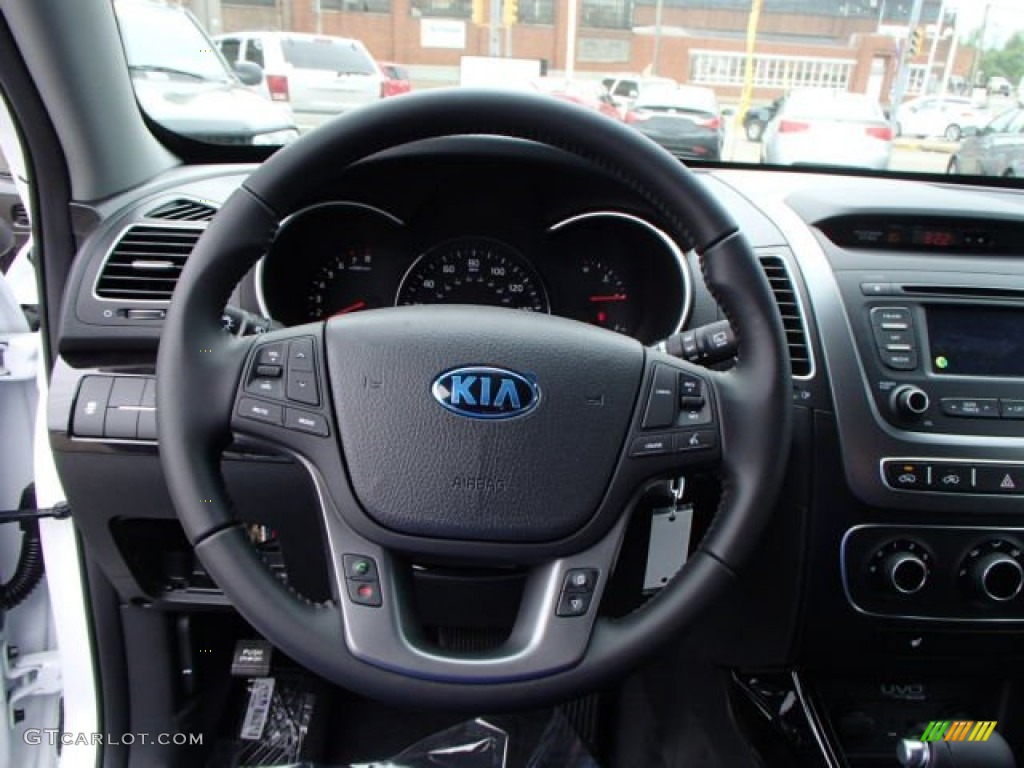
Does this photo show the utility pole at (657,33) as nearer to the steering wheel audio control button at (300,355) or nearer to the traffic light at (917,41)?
the traffic light at (917,41)

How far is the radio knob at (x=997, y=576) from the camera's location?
51.3 inches

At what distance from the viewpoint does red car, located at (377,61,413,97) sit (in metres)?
1.08

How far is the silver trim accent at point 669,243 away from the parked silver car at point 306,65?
44cm

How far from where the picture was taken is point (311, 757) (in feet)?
5.74

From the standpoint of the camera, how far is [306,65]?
1.80 m

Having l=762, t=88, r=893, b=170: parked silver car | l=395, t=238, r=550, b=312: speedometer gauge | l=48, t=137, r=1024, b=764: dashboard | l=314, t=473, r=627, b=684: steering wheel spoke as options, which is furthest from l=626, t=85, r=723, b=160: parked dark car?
l=314, t=473, r=627, b=684: steering wheel spoke

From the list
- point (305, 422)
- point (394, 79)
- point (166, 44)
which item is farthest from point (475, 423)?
point (166, 44)

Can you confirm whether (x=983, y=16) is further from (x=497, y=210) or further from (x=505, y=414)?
(x=505, y=414)

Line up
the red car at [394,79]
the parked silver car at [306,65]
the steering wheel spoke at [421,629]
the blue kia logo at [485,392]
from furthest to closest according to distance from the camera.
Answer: the parked silver car at [306,65], the red car at [394,79], the blue kia logo at [485,392], the steering wheel spoke at [421,629]

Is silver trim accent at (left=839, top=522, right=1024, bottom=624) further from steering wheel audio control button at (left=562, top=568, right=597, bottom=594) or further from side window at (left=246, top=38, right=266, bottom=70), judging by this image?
side window at (left=246, top=38, right=266, bottom=70)

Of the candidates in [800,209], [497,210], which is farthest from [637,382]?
[800,209]

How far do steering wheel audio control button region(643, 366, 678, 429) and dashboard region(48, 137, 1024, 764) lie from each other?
0.35 m

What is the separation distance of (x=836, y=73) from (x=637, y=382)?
5.02 feet

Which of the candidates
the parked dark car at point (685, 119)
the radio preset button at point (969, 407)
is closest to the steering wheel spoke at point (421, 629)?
the radio preset button at point (969, 407)
